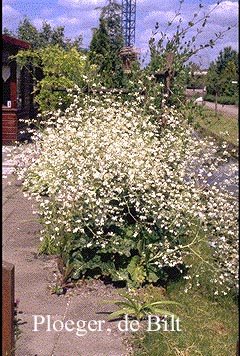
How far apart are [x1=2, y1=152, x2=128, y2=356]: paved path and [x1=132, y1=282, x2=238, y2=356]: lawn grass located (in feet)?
0.41

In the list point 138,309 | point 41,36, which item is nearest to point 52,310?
point 138,309

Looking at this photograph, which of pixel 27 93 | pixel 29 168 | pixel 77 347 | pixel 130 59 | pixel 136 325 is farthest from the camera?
pixel 27 93

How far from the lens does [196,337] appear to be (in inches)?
112

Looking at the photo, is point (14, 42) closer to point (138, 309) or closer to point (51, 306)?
point (51, 306)

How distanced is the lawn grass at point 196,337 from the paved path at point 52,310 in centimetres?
12

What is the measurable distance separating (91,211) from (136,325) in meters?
0.78

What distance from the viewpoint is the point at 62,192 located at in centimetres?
369

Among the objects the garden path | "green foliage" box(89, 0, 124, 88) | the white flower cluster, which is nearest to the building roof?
"green foliage" box(89, 0, 124, 88)

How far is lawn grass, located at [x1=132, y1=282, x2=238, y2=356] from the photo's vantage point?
2660 millimetres

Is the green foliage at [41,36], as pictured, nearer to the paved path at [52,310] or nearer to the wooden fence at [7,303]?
the paved path at [52,310]

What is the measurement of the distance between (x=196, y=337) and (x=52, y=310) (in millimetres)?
866

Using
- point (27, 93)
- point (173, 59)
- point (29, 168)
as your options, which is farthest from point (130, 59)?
point (27, 93)

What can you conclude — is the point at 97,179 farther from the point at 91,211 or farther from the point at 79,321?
the point at 79,321

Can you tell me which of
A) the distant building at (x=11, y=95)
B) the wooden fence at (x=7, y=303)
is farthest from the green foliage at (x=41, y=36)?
the wooden fence at (x=7, y=303)
